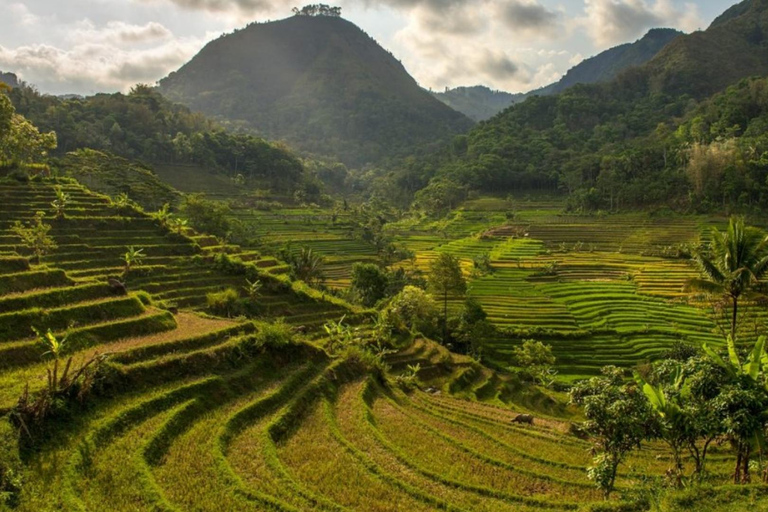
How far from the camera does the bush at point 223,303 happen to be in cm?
2978

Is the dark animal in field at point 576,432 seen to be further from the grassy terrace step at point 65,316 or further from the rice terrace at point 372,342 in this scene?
the grassy terrace step at point 65,316

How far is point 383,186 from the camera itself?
14650cm

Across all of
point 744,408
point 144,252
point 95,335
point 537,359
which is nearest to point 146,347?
point 95,335

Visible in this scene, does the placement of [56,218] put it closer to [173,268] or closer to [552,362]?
[173,268]

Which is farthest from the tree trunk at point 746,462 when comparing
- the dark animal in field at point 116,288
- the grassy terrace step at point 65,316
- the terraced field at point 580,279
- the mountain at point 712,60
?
the mountain at point 712,60

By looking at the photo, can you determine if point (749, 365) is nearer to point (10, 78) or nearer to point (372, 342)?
point (372, 342)

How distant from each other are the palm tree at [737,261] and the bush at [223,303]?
2396 cm

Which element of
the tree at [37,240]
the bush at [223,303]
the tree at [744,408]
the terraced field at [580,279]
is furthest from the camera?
the terraced field at [580,279]

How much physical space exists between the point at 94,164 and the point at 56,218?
37184 millimetres

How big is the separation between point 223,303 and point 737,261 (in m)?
25.1

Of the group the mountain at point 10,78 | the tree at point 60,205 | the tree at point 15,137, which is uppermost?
the mountain at point 10,78

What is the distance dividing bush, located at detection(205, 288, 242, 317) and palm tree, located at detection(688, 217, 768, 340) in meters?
24.0

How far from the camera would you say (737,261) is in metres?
15.8

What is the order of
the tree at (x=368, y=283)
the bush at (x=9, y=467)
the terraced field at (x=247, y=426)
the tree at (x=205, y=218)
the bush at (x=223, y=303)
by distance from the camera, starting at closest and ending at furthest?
the bush at (x=9, y=467)
the terraced field at (x=247, y=426)
the bush at (x=223, y=303)
the tree at (x=368, y=283)
the tree at (x=205, y=218)
